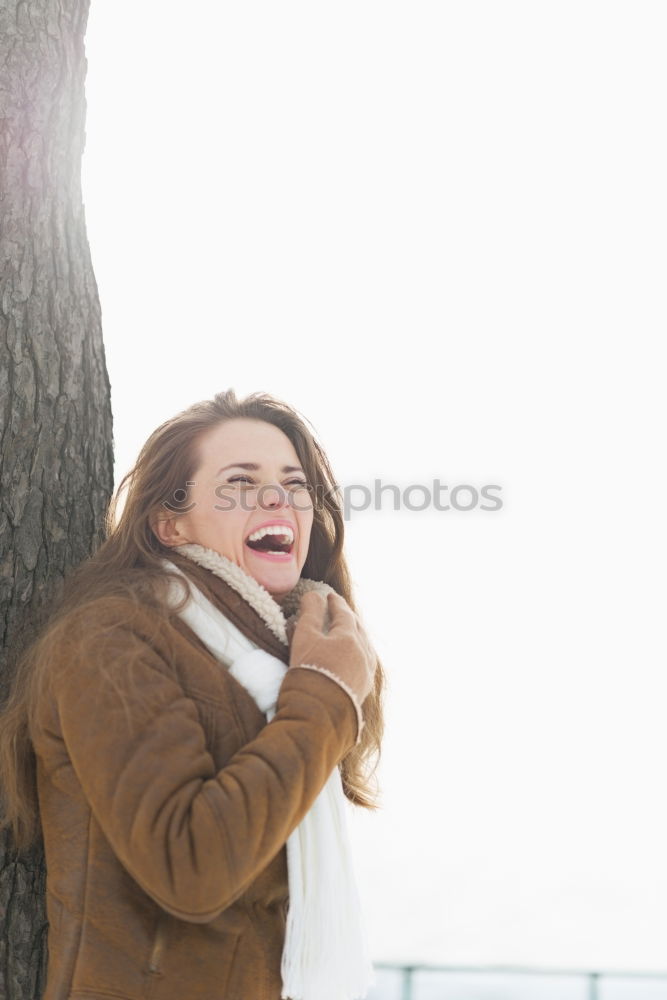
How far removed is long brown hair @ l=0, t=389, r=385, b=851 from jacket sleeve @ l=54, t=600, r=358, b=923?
0.50 feet

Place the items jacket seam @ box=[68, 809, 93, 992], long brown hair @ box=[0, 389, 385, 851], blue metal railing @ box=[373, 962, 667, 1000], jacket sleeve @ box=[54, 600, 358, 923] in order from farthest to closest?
blue metal railing @ box=[373, 962, 667, 1000]
long brown hair @ box=[0, 389, 385, 851]
jacket seam @ box=[68, 809, 93, 992]
jacket sleeve @ box=[54, 600, 358, 923]

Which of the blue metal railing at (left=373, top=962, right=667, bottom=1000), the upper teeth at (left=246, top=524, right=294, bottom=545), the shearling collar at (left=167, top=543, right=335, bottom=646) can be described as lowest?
the blue metal railing at (left=373, top=962, right=667, bottom=1000)

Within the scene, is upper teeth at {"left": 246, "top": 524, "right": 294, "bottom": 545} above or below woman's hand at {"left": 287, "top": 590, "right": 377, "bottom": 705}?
above

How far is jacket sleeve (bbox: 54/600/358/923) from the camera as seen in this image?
4.73 ft

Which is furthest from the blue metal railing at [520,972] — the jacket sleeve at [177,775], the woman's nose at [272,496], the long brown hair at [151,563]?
the jacket sleeve at [177,775]

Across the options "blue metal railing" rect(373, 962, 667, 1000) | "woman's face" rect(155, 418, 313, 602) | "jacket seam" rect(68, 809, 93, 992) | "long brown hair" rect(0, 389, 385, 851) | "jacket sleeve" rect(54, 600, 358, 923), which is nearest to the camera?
"jacket sleeve" rect(54, 600, 358, 923)

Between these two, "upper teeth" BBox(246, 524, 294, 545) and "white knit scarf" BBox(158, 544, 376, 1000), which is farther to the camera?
"upper teeth" BBox(246, 524, 294, 545)

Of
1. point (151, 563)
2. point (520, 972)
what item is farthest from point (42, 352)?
point (520, 972)

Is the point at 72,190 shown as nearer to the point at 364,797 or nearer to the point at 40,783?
the point at 40,783

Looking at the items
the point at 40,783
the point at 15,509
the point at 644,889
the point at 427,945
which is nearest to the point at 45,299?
the point at 15,509

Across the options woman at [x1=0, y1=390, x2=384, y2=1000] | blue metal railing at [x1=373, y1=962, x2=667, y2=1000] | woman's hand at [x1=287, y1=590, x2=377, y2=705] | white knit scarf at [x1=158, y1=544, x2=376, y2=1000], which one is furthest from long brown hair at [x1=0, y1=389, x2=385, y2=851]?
blue metal railing at [x1=373, y1=962, x2=667, y2=1000]

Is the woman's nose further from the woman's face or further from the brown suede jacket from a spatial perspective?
the brown suede jacket

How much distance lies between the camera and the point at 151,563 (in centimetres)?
195

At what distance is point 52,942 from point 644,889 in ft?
55.0
